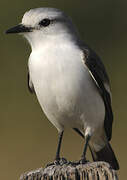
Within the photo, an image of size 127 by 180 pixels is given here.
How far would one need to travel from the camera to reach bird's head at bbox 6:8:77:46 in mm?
5832

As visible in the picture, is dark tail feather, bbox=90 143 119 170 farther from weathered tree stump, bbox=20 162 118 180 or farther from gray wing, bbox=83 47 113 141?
weathered tree stump, bbox=20 162 118 180

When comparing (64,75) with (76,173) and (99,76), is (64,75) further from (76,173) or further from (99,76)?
(76,173)

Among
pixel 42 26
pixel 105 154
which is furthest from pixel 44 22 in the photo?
pixel 105 154

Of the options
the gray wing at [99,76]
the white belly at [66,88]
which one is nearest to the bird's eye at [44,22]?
the white belly at [66,88]

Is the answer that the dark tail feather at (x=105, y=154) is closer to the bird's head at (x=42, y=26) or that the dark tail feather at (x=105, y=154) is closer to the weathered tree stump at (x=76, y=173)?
the bird's head at (x=42, y=26)

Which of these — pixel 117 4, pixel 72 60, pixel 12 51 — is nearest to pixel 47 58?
pixel 72 60

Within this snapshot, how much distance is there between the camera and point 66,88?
5.62 m

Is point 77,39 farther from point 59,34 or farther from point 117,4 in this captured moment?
point 117,4

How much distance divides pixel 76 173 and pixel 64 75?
109 centimetres

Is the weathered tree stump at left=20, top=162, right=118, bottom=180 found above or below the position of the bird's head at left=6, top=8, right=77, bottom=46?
below

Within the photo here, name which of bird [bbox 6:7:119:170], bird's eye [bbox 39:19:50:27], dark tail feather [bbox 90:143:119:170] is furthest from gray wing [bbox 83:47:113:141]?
bird's eye [bbox 39:19:50:27]

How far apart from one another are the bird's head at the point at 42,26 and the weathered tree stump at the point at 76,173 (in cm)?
134

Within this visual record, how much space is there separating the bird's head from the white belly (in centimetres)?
17

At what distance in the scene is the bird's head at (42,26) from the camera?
5.83 m
